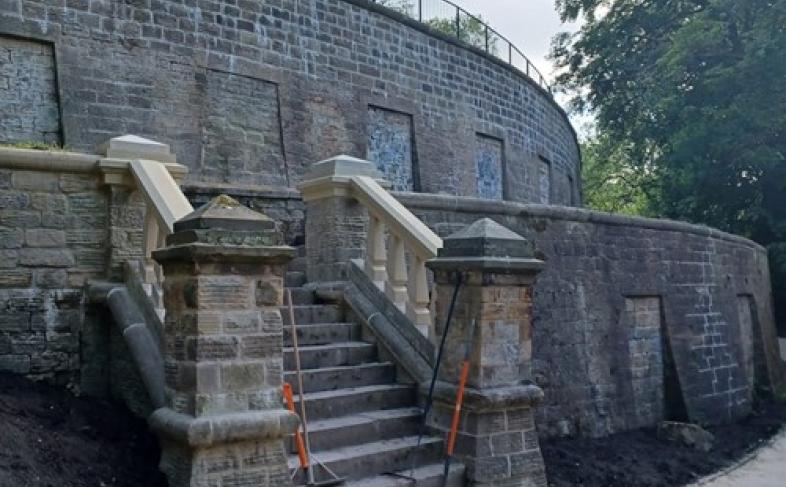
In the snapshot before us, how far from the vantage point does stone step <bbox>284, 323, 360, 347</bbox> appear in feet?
20.5

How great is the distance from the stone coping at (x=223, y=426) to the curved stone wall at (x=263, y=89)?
775cm

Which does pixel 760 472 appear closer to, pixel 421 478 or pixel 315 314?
pixel 421 478

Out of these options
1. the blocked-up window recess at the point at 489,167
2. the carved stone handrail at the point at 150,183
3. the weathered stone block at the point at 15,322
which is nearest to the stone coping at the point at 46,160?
the carved stone handrail at the point at 150,183

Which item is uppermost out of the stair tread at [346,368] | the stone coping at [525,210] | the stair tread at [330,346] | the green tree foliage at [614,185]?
the green tree foliage at [614,185]

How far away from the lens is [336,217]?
6.89 metres

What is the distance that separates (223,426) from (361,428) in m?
1.42

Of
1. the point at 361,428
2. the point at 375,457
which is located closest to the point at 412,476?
the point at 375,457

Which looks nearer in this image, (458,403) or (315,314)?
(458,403)

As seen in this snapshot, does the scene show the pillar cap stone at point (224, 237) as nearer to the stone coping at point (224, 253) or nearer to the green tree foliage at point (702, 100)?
the stone coping at point (224, 253)

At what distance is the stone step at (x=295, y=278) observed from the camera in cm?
726

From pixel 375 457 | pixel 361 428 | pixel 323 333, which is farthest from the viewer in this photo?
pixel 323 333

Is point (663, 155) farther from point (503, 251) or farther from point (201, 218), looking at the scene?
point (201, 218)

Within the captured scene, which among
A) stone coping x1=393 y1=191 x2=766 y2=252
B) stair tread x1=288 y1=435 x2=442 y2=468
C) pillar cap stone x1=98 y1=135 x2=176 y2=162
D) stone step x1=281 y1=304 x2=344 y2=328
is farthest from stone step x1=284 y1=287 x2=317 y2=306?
stair tread x1=288 y1=435 x2=442 y2=468

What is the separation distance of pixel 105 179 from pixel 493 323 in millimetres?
3017
